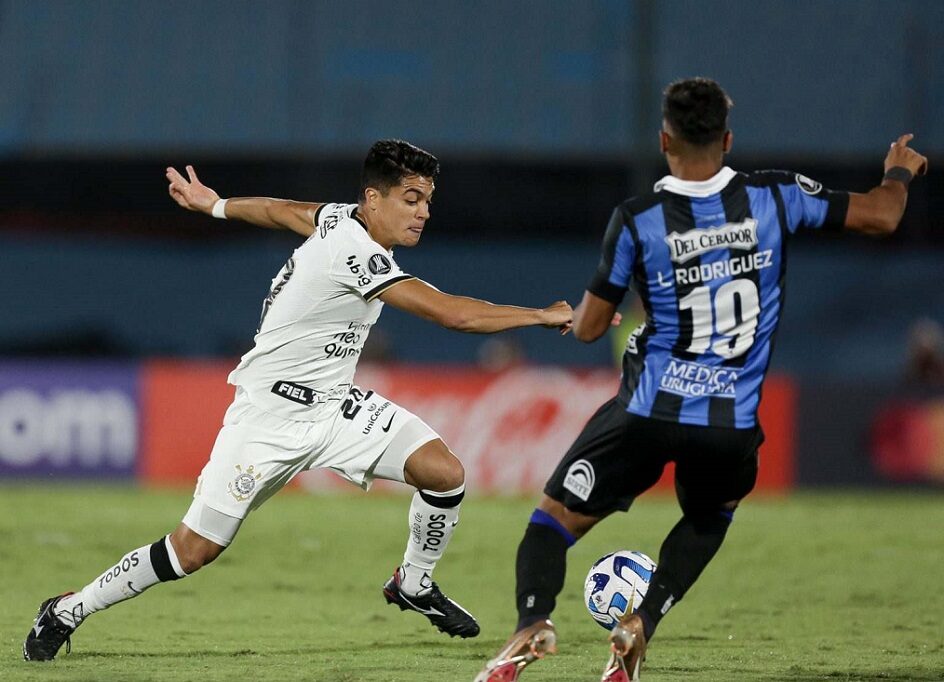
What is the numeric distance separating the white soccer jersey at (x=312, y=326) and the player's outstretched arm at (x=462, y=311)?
0.29m

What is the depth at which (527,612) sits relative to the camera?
5414mm

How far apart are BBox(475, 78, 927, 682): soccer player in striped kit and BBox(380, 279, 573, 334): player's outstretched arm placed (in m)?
0.44

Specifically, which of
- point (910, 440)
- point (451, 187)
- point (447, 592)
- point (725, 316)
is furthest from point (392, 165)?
point (451, 187)

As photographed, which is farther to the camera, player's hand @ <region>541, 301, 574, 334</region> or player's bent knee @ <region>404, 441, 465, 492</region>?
player's bent knee @ <region>404, 441, 465, 492</region>

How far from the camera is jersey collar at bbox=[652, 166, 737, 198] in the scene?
17.4ft

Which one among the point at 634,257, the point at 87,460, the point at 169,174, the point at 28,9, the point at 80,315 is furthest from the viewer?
the point at 80,315

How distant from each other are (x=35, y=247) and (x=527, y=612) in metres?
24.3

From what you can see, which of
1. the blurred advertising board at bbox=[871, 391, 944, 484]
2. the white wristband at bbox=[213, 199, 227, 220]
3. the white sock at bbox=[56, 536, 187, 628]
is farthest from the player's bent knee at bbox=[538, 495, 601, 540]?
the blurred advertising board at bbox=[871, 391, 944, 484]

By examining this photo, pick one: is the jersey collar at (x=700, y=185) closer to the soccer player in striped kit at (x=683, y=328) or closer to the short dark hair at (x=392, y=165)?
the soccer player in striped kit at (x=683, y=328)

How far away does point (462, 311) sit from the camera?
598cm

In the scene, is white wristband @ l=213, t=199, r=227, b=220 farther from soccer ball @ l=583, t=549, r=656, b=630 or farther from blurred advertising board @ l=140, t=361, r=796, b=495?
blurred advertising board @ l=140, t=361, r=796, b=495

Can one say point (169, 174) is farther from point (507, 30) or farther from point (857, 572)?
point (507, 30)

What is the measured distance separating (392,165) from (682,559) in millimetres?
2032

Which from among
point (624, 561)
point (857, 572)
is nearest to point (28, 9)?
point (857, 572)
